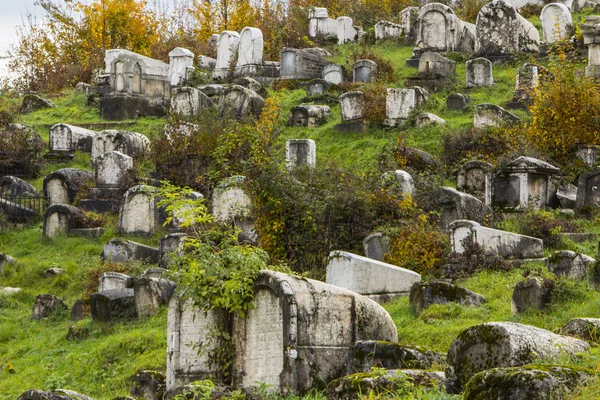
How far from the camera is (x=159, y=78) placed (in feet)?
102

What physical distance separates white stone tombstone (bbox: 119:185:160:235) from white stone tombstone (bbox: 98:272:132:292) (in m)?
3.76

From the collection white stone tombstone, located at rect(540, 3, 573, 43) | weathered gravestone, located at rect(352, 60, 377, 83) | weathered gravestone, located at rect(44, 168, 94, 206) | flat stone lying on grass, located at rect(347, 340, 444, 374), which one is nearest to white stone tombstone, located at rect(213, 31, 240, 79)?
weathered gravestone, located at rect(352, 60, 377, 83)

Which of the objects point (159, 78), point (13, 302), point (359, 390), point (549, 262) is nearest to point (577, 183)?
point (549, 262)

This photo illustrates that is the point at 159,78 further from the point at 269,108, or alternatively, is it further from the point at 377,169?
the point at 377,169

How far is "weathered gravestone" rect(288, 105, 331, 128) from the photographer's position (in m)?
25.6

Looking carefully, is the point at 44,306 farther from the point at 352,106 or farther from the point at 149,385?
the point at 352,106

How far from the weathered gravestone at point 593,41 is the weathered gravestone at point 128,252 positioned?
1112cm

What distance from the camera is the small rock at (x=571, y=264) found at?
38.2 feet

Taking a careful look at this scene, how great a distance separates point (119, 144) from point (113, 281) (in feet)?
28.2

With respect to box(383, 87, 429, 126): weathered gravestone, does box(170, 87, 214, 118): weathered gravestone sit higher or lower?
higher

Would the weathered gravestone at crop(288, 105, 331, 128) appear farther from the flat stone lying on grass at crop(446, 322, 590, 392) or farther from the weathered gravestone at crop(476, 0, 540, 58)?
the flat stone lying on grass at crop(446, 322, 590, 392)

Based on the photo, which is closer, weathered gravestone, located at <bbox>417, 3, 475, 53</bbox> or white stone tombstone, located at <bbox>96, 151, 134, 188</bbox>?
white stone tombstone, located at <bbox>96, 151, 134, 188</bbox>

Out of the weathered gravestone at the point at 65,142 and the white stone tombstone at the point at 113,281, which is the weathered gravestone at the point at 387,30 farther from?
the white stone tombstone at the point at 113,281

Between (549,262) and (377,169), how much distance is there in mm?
7490
